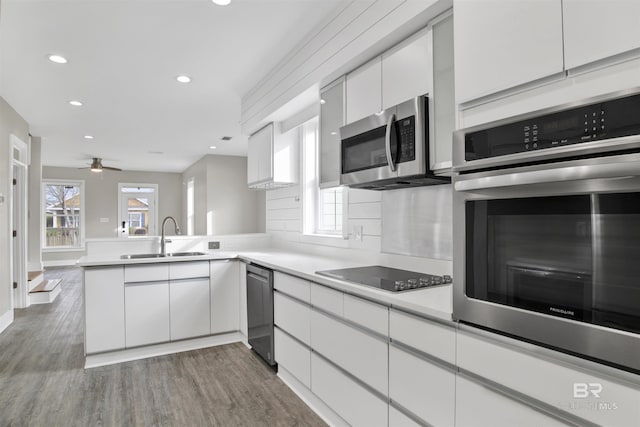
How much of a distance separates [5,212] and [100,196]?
608 centimetres

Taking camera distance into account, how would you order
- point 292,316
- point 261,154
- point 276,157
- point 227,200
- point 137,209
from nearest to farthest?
point 292,316, point 276,157, point 261,154, point 227,200, point 137,209

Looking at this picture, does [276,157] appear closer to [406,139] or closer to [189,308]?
[189,308]

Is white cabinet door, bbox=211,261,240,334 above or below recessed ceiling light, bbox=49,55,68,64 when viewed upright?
below

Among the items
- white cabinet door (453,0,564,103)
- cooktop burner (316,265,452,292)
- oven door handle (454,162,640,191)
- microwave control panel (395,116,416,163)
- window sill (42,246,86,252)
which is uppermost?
white cabinet door (453,0,564,103)

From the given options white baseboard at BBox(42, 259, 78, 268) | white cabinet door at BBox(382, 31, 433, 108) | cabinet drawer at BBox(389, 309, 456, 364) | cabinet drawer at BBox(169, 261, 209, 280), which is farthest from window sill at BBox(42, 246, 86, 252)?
cabinet drawer at BBox(389, 309, 456, 364)

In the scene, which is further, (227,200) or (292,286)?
(227,200)

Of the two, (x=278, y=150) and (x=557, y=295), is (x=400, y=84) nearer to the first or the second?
(x=557, y=295)

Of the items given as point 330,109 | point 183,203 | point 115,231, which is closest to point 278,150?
point 330,109

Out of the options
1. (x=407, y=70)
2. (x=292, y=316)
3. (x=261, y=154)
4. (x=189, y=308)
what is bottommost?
(x=189, y=308)

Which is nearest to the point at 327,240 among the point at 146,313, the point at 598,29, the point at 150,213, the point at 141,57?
the point at 146,313

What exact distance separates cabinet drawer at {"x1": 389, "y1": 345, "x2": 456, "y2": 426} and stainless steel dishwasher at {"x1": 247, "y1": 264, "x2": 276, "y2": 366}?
1502mm

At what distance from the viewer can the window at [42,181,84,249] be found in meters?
9.49

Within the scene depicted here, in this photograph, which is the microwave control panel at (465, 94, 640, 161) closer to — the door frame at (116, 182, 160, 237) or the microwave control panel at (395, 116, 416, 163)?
the microwave control panel at (395, 116, 416, 163)

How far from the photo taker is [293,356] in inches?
104
